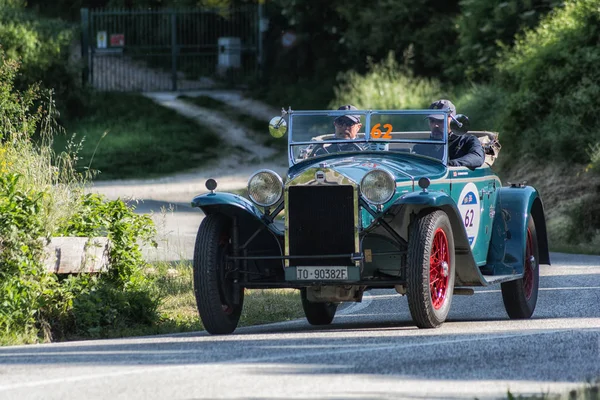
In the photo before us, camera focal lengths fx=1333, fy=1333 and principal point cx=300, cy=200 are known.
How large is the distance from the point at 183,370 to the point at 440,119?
4263 millimetres

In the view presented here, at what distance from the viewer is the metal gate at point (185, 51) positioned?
3941cm

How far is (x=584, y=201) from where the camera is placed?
829 inches

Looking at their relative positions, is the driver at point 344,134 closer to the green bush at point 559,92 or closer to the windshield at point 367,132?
the windshield at point 367,132

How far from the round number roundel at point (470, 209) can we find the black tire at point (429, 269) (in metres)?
0.63

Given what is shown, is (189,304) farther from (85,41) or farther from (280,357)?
(85,41)

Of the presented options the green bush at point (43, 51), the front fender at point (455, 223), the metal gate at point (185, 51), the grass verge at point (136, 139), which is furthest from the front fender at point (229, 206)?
the metal gate at point (185, 51)

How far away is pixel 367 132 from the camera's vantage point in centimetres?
1134

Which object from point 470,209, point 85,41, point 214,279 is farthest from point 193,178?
point 214,279

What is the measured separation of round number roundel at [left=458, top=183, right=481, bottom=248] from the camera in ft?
36.0

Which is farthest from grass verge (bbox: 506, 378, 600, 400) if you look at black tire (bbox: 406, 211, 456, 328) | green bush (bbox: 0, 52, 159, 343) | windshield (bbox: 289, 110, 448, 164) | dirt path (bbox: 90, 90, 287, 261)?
A: dirt path (bbox: 90, 90, 287, 261)

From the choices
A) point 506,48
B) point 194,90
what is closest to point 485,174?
point 506,48

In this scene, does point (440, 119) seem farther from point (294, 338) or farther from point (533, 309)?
point (294, 338)

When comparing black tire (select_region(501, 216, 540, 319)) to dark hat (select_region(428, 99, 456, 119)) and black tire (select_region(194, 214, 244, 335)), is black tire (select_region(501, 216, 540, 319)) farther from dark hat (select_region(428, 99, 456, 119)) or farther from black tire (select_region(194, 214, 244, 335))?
black tire (select_region(194, 214, 244, 335))

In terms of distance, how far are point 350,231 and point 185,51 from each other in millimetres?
32779
